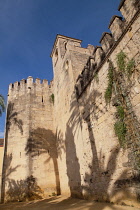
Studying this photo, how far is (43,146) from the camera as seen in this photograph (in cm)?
1098

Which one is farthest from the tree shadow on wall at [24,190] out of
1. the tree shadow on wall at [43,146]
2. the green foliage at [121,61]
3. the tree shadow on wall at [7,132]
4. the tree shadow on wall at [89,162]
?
the green foliage at [121,61]

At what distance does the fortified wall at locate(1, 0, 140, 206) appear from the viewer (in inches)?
157

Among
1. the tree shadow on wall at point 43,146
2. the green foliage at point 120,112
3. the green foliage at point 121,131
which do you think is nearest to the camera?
the green foliage at point 121,131

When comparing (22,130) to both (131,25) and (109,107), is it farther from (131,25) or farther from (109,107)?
(131,25)

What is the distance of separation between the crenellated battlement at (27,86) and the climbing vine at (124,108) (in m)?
9.78

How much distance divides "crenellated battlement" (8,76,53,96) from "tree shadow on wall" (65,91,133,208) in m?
6.12

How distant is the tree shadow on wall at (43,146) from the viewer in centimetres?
1028

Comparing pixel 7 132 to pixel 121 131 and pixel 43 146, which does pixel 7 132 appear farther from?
pixel 121 131

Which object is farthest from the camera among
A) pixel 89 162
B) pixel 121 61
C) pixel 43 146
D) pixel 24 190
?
pixel 43 146

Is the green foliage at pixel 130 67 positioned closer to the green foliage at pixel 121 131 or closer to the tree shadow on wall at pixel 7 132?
the green foliage at pixel 121 131

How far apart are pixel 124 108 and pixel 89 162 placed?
3.05 meters

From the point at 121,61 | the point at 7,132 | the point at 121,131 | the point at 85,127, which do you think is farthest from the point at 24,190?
the point at 121,61

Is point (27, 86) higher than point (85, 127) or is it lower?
higher

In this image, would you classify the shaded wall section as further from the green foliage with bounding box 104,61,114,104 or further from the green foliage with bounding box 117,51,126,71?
the green foliage with bounding box 117,51,126,71
